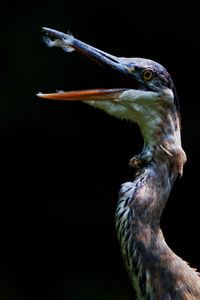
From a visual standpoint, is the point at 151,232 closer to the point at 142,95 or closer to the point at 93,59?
the point at 142,95

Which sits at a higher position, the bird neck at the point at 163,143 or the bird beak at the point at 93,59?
the bird beak at the point at 93,59

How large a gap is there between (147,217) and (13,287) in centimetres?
206

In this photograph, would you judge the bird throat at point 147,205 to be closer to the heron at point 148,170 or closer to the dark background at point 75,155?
the heron at point 148,170

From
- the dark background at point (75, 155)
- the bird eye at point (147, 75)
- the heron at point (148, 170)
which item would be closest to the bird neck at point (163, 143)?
the heron at point (148, 170)

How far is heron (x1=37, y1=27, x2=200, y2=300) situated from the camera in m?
1.79

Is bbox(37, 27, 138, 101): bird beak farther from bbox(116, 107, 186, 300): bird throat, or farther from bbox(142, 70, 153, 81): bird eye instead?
bbox(116, 107, 186, 300): bird throat

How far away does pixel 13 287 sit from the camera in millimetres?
3590

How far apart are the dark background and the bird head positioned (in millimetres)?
1368

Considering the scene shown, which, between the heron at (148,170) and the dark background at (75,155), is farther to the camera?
the dark background at (75,155)

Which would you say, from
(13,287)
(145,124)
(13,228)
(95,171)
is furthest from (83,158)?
(145,124)

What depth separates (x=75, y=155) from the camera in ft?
11.5

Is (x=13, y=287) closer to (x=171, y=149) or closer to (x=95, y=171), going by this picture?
(x=95, y=171)

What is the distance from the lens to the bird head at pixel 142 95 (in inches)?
73.1

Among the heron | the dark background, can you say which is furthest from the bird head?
the dark background
